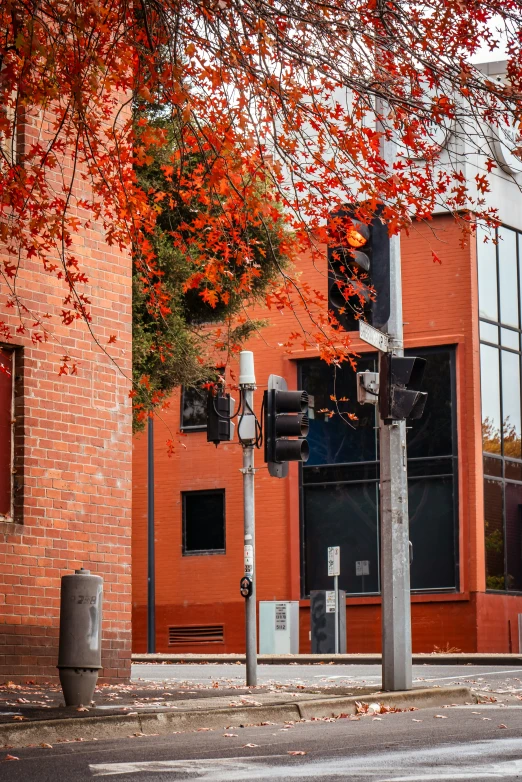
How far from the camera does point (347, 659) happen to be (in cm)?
2427

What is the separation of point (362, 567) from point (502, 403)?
5.09 metres

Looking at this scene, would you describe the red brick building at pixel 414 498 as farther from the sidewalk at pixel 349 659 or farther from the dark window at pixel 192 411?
the sidewalk at pixel 349 659

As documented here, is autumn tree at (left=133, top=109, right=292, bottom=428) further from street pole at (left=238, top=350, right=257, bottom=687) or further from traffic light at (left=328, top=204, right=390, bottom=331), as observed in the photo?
traffic light at (left=328, top=204, right=390, bottom=331)

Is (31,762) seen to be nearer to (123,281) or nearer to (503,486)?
(123,281)

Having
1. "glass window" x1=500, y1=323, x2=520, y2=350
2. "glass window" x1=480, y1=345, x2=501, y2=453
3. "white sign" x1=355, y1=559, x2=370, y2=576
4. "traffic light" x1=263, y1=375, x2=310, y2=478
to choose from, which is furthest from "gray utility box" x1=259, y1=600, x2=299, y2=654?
"traffic light" x1=263, y1=375, x2=310, y2=478

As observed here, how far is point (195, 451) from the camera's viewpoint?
35188mm

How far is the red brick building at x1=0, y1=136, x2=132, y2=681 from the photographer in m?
14.0

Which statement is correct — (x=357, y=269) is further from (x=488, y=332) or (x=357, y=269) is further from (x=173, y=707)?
(x=488, y=332)

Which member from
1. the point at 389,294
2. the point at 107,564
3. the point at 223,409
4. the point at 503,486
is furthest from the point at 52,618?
the point at 503,486

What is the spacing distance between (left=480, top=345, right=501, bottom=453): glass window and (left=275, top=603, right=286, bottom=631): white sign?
19.3 ft

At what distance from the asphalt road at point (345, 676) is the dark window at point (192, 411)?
45.4 ft

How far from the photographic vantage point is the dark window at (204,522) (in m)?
34.5

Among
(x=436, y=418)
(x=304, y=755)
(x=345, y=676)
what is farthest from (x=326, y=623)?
(x=304, y=755)

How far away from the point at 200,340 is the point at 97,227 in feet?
27.0
